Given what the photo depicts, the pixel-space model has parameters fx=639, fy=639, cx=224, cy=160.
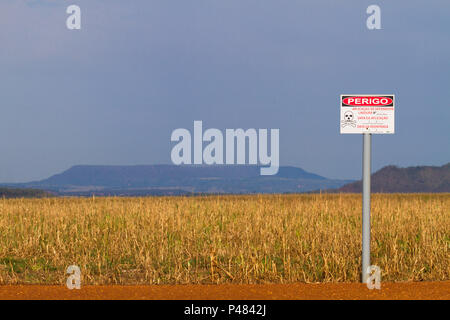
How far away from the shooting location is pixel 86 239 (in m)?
14.3

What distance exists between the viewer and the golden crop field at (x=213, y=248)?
10.8 metres

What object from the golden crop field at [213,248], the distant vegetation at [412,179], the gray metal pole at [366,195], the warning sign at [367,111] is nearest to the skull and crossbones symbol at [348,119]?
the warning sign at [367,111]

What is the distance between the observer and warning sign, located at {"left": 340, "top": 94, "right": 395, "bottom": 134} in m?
9.05

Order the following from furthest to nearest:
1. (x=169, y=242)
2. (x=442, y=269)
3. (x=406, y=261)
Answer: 1. (x=169, y=242)
2. (x=406, y=261)
3. (x=442, y=269)

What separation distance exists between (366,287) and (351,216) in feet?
35.5

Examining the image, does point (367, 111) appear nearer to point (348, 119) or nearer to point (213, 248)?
point (348, 119)

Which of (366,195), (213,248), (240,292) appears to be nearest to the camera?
(240,292)

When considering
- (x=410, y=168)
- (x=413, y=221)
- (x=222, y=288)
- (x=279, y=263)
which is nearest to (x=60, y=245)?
(x=279, y=263)

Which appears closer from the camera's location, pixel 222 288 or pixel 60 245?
pixel 222 288

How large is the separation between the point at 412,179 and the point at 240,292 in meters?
111

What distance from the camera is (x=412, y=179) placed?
4478 inches

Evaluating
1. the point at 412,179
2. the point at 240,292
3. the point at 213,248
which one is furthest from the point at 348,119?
the point at 412,179

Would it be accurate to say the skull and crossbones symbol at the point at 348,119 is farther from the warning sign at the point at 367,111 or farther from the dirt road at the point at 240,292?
the dirt road at the point at 240,292
